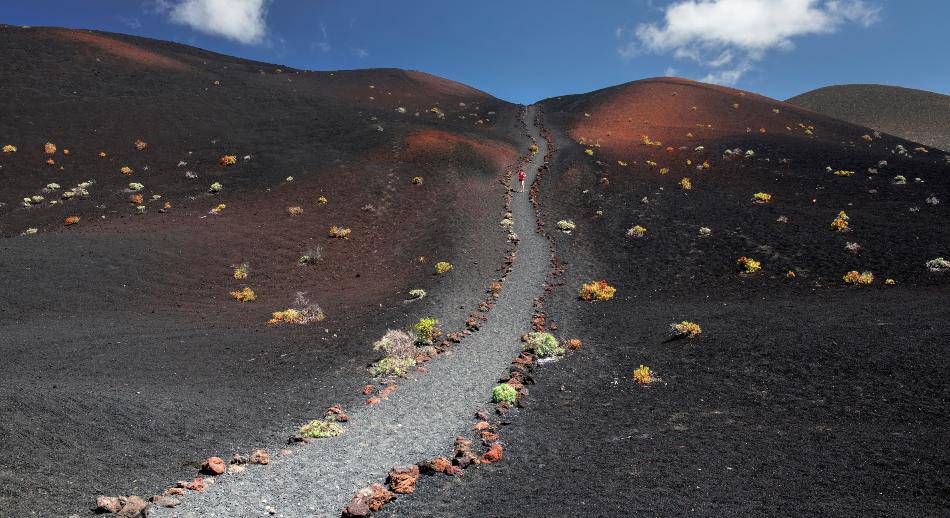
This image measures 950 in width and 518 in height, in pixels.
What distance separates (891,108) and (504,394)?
105715 millimetres

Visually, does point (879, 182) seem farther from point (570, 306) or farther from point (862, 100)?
point (862, 100)

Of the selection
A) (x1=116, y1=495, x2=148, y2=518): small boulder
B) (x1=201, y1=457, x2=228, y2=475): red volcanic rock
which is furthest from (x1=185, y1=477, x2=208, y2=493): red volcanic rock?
(x1=116, y1=495, x2=148, y2=518): small boulder

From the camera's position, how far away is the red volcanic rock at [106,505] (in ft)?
22.6

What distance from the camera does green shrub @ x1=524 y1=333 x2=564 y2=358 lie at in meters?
14.3

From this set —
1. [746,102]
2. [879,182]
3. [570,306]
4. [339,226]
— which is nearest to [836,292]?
[570,306]

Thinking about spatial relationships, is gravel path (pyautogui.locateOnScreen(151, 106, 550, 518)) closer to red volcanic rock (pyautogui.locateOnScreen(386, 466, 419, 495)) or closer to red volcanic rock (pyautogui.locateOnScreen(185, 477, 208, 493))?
red volcanic rock (pyautogui.locateOnScreen(185, 477, 208, 493))

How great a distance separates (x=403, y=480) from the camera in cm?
813

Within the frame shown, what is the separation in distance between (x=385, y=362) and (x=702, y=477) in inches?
338

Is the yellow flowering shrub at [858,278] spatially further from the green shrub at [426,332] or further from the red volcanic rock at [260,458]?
the red volcanic rock at [260,458]

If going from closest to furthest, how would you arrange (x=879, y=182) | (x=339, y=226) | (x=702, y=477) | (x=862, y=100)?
(x=702, y=477) → (x=339, y=226) → (x=879, y=182) → (x=862, y=100)

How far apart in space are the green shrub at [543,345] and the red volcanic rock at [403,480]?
6.73 metres

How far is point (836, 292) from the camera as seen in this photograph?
16.9 m

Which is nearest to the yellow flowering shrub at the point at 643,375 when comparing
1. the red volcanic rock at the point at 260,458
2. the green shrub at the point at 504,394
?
the green shrub at the point at 504,394

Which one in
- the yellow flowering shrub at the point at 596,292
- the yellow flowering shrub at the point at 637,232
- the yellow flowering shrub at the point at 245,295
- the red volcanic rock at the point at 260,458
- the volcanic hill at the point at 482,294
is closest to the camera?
the volcanic hill at the point at 482,294
